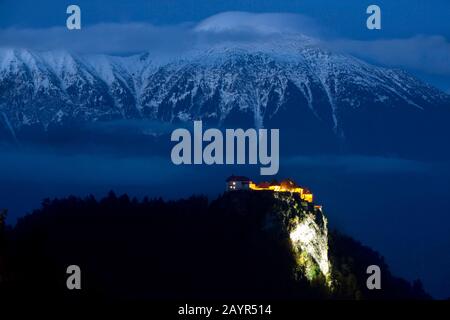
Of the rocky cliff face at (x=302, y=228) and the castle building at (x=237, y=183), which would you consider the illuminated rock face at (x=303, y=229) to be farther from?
the castle building at (x=237, y=183)

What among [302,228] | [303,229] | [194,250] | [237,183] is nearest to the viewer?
[302,228]

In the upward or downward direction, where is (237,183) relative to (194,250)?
upward

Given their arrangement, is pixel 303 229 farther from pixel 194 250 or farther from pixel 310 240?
pixel 194 250

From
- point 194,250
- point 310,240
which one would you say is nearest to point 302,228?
point 310,240

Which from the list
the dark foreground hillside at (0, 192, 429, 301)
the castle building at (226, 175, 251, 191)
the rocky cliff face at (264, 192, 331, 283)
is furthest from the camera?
the castle building at (226, 175, 251, 191)

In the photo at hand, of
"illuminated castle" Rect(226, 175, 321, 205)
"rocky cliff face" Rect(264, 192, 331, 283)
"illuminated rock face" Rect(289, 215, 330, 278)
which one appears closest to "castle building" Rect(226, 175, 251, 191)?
"illuminated castle" Rect(226, 175, 321, 205)

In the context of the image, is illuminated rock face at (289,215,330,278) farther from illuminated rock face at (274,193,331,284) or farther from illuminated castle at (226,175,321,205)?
illuminated castle at (226,175,321,205)

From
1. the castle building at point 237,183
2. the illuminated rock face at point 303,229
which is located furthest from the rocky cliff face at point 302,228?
the castle building at point 237,183
